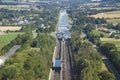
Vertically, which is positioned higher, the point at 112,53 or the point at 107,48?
the point at 112,53

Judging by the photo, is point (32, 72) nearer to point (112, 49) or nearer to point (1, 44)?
point (112, 49)

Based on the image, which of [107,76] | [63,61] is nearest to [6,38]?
[63,61]

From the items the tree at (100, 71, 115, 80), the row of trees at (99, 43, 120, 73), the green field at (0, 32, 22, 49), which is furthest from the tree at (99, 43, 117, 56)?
the green field at (0, 32, 22, 49)

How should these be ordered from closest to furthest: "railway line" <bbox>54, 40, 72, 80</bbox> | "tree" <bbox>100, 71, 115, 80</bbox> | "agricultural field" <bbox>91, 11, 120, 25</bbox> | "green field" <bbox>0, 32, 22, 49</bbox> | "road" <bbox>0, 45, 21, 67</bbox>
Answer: "tree" <bbox>100, 71, 115, 80</bbox> < "railway line" <bbox>54, 40, 72, 80</bbox> < "road" <bbox>0, 45, 21, 67</bbox> < "green field" <bbox>0, 32, 22, 49</bbox> < "agricultural field" <bbox>91, 11, 120, 25</bbox>

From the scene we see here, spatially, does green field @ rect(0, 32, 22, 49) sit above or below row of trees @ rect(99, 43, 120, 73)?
below

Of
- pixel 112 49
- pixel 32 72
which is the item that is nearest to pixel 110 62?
pixel 112 49

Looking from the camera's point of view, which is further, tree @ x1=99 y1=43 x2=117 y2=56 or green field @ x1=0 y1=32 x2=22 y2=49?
green field @ x1=0 y1=32 x2=22 y2=49

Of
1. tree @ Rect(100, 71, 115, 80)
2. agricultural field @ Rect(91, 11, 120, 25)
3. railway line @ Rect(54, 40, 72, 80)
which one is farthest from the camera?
agricultural field @ Rect(91, 11, 120, 25)

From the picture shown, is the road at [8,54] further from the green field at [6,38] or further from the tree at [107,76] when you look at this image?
the tree at [107,76]

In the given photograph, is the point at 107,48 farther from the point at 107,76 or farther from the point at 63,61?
the point at 107,76

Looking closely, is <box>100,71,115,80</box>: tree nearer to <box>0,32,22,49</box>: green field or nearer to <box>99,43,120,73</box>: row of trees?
<box>99,43,120,73</box>: row of trees

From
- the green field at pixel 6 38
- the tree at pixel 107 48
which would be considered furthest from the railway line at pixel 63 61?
the green field at pixel 6 38
